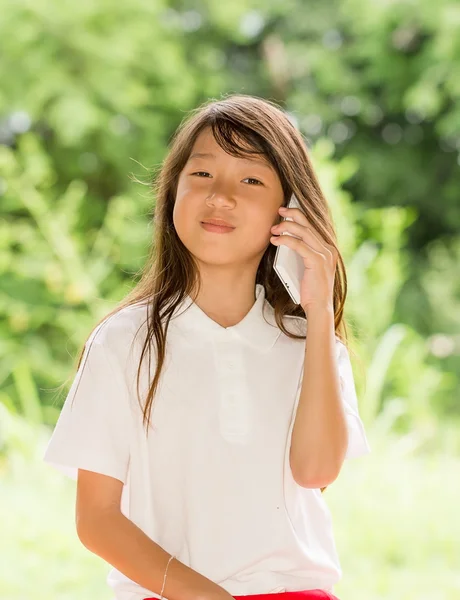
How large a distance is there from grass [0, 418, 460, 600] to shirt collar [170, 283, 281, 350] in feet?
4.68

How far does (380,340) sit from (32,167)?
1908mm

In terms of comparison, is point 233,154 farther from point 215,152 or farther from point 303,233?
point 303,233

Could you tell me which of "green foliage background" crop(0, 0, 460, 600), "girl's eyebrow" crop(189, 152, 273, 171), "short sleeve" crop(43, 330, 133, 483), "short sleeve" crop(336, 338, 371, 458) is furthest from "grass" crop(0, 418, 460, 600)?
"girl's eyebrow" crop(189, 152, 273, 171)

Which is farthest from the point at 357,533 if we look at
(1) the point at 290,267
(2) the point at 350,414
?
(1) the point at 290,267

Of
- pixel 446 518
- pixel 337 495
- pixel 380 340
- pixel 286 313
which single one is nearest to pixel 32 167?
pixel 380 340

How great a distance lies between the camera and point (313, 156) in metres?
3.76

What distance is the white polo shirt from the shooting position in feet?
3.49

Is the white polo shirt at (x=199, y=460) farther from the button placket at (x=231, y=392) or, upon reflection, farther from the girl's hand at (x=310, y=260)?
the girl's hand at (x=310, y=260)

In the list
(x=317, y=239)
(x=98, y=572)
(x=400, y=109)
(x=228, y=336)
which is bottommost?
(x=98, y=572)

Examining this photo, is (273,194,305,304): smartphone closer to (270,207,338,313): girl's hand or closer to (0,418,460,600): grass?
(270,207,338,313): girl's hand

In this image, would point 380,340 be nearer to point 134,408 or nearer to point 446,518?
point 446,518

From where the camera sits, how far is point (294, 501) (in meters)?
1.13

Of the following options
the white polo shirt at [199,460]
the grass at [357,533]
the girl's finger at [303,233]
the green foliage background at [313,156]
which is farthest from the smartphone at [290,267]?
the green foliage background at [313,156]

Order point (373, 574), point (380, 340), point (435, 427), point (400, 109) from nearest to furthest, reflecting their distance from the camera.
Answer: point (373, 574), point (380, 340), point (435, 427), point (400, 109)
